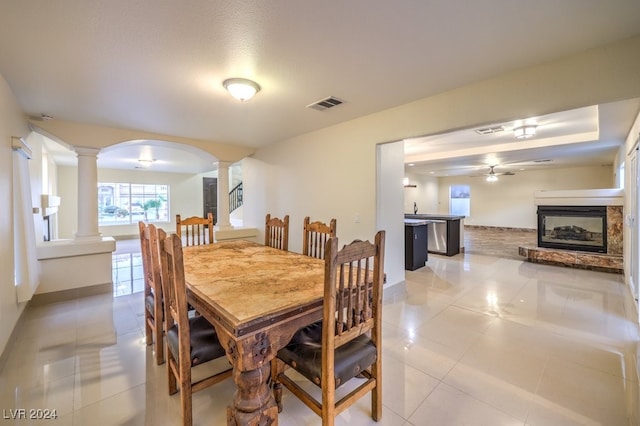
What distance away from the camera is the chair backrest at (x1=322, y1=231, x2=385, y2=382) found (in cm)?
132

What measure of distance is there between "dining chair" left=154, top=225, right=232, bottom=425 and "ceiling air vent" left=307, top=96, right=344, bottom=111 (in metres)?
2.08

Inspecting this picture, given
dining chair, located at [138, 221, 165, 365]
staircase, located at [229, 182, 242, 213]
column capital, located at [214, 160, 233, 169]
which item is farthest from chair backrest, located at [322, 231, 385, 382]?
staircase, located at [229, 182, 242, 213]

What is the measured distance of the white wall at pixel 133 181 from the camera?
26.3ft

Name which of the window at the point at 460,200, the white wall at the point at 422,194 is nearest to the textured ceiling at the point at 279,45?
the white wall at the point at 422,194

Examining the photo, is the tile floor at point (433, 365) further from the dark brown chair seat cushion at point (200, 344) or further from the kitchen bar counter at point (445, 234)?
the kitchen bar counter at point (445, 234)

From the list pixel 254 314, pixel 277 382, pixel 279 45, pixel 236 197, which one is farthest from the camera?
pixel 236 197

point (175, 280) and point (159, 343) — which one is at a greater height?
point (175, 280)

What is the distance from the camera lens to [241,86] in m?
2.41

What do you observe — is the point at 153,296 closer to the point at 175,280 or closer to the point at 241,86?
the point at 175,280

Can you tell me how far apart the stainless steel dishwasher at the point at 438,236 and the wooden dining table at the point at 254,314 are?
498 cm

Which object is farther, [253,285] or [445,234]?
[445,234]

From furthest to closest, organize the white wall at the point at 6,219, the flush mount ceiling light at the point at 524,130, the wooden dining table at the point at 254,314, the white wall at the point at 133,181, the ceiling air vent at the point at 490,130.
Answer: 1. the white wall at the point at 133,181
2. the ceiling air vent at the point at 490,130
3. the flush mount ceiling light at the point at 524,130
4. the white wall at the point at 6,219
5. the wooden dining table at the point at 254,314

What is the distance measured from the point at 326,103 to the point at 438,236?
4.56 meters

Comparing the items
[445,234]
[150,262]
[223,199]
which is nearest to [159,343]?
[150,262]
